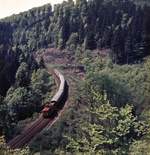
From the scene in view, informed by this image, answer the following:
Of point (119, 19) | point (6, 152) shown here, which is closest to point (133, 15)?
point (119, 19)

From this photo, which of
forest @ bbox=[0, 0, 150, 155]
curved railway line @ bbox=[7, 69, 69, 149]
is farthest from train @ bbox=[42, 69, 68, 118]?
forest @ bbox=[0, 0, 150, 155]

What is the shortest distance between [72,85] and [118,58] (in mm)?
47095

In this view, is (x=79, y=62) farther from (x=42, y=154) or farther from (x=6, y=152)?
(x=6, y=152)

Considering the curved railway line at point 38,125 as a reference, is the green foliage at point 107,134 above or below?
above

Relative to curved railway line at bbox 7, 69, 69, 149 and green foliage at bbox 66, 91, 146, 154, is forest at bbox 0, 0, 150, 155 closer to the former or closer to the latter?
green foliage at bbox 66, 91, 146, 154

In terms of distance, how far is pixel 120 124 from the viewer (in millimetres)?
49688

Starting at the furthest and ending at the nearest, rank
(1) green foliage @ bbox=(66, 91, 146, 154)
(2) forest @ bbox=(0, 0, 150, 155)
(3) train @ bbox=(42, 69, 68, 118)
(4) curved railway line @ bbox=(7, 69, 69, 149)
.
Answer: (3) train @ bbox=(42, 69, 68, 118)
(4) curved railway line @ bbox=(7, 69, 69, 149)
(2) forest @ bbox=(0, 0, 150, 155)
(1) green foliage @ bbox=(66, 91, 146, 154)

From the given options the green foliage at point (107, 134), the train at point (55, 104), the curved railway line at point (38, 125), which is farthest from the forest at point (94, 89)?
the train at point (55, 104)

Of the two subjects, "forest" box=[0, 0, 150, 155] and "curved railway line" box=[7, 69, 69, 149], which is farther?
"curved railway line" box=[7, 69, 69, 149]

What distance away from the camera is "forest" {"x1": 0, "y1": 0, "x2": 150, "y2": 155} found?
166 ft

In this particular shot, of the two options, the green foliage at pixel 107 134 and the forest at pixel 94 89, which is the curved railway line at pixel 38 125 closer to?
the forest at pixel 94 89

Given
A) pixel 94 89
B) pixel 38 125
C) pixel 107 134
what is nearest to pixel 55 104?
pixel 38 125

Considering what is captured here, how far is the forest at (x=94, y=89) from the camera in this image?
50.7 m

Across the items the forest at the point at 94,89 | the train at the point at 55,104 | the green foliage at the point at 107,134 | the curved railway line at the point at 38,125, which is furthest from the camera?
the train at the point at 55,104
